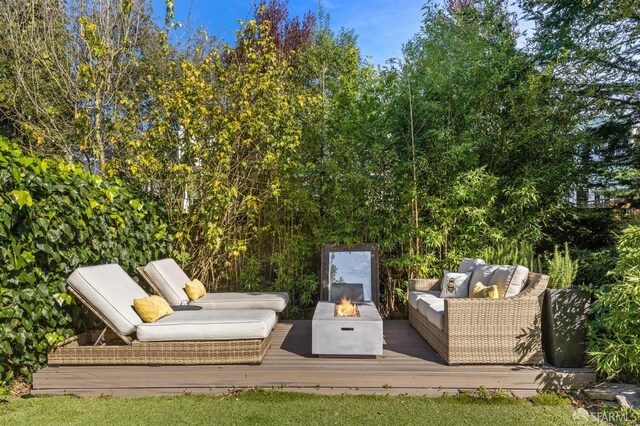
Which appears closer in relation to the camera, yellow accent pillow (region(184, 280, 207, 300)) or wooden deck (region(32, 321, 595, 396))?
wooden deck (region(32, 321, 595, 396))

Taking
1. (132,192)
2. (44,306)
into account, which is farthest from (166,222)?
(44,306)

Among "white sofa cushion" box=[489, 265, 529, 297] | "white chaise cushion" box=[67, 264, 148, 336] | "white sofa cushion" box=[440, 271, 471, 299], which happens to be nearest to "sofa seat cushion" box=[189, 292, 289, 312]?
"white chaise cushion" box=[67, 264, 148, 336]

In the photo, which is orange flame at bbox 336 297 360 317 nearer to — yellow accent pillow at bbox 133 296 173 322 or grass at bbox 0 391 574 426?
grass at bbox 0 391 574 426

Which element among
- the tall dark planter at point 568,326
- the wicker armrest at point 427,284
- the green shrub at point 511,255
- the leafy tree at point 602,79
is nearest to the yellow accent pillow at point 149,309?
the wicker armrest at point 427,284

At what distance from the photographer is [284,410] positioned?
2596 millimetres

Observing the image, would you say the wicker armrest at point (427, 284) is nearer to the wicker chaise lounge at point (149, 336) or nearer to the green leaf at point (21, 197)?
the wicker chaise lounge at point (149, 336)

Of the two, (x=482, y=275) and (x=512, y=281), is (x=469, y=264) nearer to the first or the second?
(x=482, y=275)

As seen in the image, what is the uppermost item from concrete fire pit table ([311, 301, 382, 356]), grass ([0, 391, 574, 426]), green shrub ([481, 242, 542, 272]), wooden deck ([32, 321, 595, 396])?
green shrub ([481, 242, 542, 272])

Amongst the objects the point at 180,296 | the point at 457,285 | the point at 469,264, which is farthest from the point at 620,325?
the point at 180,296

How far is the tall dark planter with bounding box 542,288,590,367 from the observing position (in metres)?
3.09

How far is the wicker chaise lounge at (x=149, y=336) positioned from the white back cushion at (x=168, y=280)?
0.73 meters

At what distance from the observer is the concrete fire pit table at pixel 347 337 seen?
3236mm

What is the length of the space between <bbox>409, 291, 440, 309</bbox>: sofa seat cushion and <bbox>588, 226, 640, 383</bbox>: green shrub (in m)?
1.53

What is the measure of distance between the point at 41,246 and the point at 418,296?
349 centimetres
